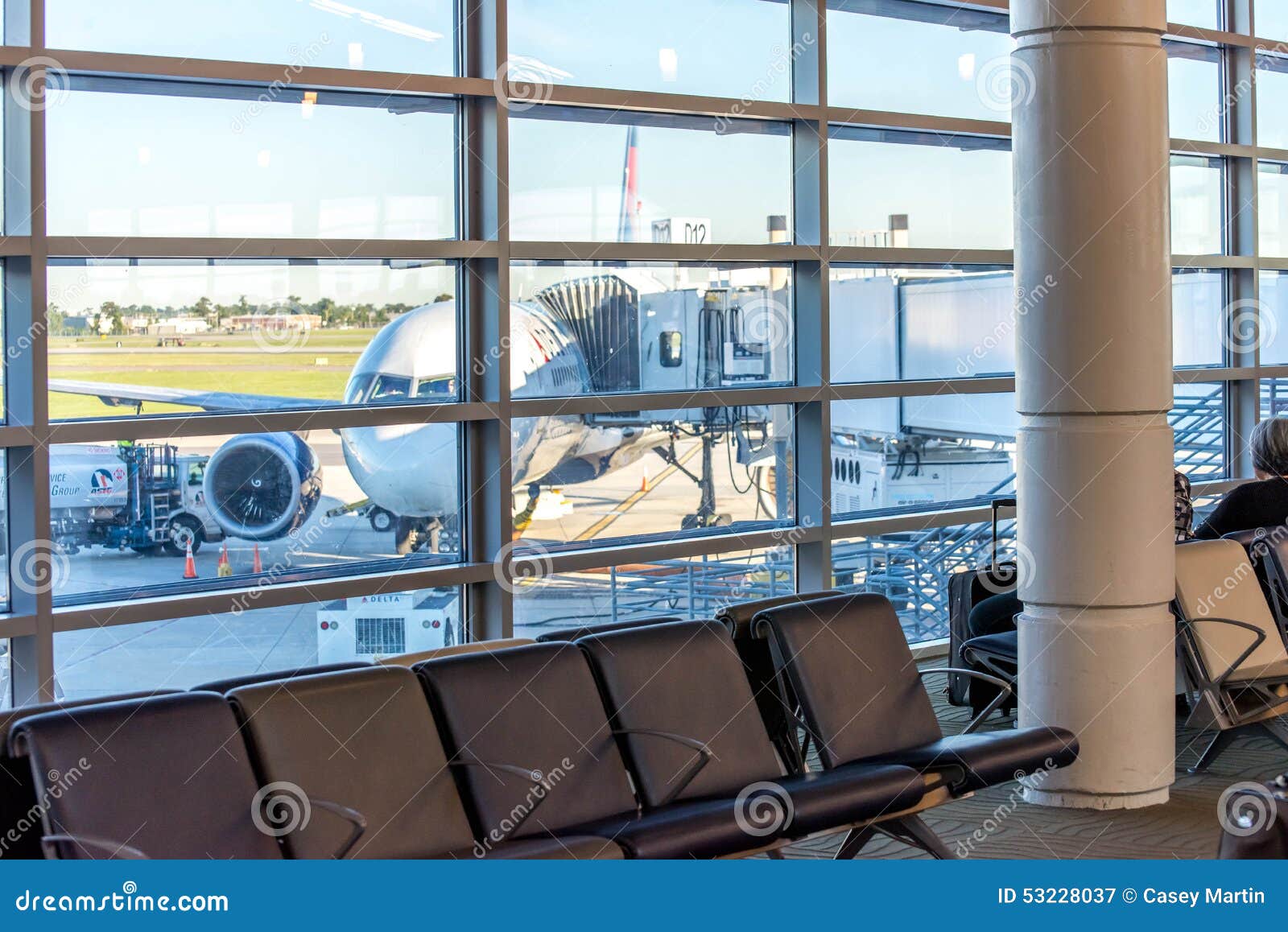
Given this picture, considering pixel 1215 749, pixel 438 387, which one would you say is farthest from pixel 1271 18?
pixel 438 387

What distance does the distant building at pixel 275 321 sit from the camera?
545 cm

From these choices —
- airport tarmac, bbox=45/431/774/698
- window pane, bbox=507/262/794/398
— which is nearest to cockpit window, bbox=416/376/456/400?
window pane, bbox=507/262/794/398

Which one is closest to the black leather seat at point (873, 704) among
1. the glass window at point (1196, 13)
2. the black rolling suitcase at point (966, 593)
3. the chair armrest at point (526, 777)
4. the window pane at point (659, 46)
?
the chair armrest at point (526, 777)

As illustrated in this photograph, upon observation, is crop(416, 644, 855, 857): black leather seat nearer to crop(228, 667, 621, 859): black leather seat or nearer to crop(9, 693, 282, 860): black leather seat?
crop(228, 667, 621, 859): black leather seat

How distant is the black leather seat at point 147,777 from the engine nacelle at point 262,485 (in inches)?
97.4

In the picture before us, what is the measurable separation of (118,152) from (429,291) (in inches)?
54.0

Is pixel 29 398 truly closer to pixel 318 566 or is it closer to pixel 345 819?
pixel 318 566

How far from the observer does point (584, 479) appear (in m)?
6.43

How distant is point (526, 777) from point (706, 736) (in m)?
0.62

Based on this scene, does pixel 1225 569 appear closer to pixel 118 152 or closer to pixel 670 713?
pixel 670 713

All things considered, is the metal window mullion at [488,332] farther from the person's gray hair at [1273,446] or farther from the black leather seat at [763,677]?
the person's gray hair at [1273,446]

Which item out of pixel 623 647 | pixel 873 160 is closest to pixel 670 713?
pixel 623 647

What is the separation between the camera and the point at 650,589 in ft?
22.3

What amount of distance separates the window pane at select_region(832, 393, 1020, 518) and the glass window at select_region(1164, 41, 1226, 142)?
7.77 ft
